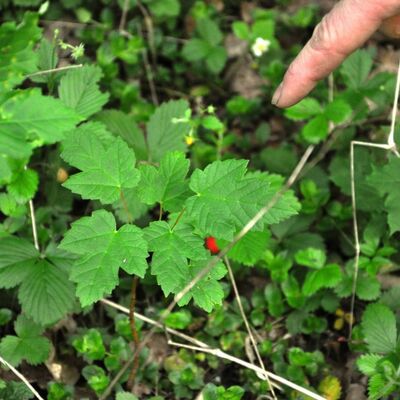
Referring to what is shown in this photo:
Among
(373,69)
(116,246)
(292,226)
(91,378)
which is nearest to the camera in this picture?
(116,246)

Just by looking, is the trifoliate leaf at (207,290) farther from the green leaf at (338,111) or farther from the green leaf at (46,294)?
the green leaf at (338,111)

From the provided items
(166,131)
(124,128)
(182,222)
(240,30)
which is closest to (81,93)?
(124,128)

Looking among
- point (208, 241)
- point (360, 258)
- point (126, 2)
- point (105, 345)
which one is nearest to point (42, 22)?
point (126, 2)

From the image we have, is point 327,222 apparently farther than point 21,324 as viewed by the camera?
Yes

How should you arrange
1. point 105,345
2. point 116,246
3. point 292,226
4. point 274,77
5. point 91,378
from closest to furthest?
point 116,246, point 91,378, point 105,345, point 292,226, point 274,77

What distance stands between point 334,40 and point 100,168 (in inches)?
44.6

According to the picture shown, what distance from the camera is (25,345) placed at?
230cm

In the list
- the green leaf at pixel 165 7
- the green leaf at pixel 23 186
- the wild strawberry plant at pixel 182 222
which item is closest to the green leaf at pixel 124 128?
the wild strawberry plant at pixel 182 222

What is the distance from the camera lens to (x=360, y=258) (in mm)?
2615

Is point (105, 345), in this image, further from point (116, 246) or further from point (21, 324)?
point (116, 246)

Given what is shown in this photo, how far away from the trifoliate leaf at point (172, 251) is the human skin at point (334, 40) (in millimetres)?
883

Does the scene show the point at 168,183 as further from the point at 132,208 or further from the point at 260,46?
the point at 260,46

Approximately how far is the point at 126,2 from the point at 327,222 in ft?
6.43

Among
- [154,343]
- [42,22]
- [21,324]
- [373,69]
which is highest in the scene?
[42,22]
